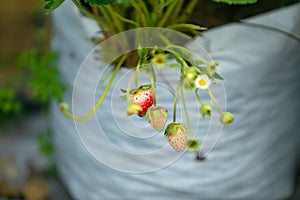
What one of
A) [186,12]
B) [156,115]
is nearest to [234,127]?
[186,12]

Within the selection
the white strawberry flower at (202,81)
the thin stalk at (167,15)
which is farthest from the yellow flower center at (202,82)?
the thin stalk at (167,15)

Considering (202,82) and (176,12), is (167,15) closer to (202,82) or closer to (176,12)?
(176,12)

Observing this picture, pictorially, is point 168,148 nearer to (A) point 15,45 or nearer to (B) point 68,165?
(B) point 68,165

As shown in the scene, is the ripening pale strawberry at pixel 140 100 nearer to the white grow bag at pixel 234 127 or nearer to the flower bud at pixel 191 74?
the flower bud at pixel 191 74

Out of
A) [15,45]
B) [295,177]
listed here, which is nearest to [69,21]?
[295,177]

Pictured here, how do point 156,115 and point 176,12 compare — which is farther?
point 176,12

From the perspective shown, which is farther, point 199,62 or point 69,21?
point 69,21

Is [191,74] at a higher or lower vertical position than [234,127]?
higher

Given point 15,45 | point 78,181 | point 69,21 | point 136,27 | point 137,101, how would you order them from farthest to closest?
1. point 15,45
2. point 78,181
3. point 69,21
4. point 136,27
5. point 137,101
